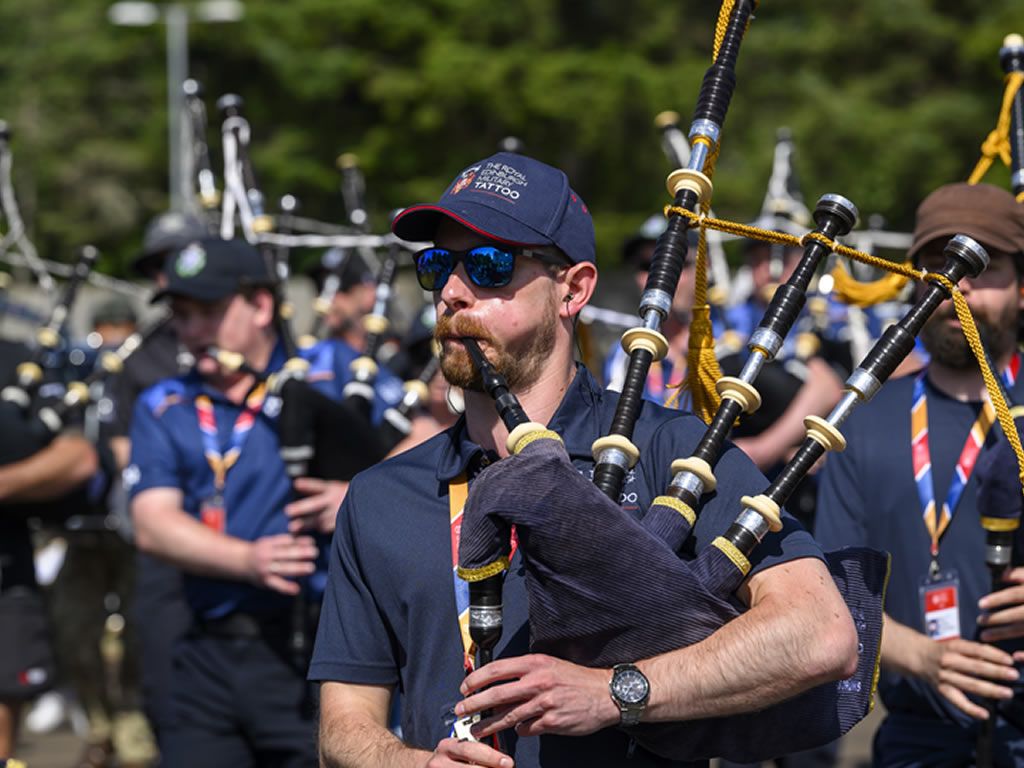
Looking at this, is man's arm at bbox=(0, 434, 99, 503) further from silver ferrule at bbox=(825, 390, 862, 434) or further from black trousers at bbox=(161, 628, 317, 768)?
silver ferrule at bbox=(825, 390, 862, 434)

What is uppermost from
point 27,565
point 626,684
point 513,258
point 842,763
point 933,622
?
point 513,258

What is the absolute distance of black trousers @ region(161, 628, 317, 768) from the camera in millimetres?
5344

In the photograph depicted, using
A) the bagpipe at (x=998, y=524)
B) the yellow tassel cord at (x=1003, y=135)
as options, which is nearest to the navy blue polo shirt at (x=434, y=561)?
the bagpipe at (x=998, y=524)

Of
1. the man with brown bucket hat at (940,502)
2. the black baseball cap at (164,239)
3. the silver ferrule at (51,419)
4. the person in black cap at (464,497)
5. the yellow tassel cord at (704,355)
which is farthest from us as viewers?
the black baseball cap at (164,239)

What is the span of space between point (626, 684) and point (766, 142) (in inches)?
856

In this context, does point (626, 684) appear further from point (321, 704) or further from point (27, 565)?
point (27, 565)

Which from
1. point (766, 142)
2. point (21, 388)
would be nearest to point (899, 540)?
point (21, 388)

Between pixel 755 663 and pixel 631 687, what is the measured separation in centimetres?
21

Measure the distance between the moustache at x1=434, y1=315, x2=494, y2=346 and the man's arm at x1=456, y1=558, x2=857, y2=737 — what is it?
668mm

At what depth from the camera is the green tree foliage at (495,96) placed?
923 inches

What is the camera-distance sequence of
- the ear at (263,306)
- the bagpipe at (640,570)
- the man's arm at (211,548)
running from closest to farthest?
the bagpipe at (640,570) → the man's arm at (211,548) → the ear at (263,306)

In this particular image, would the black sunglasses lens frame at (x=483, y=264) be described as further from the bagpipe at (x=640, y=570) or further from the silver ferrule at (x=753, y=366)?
the silver ferrule at (x=753, y=366)

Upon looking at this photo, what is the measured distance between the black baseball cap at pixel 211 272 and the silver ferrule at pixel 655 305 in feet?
9.33

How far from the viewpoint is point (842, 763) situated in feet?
28.6
